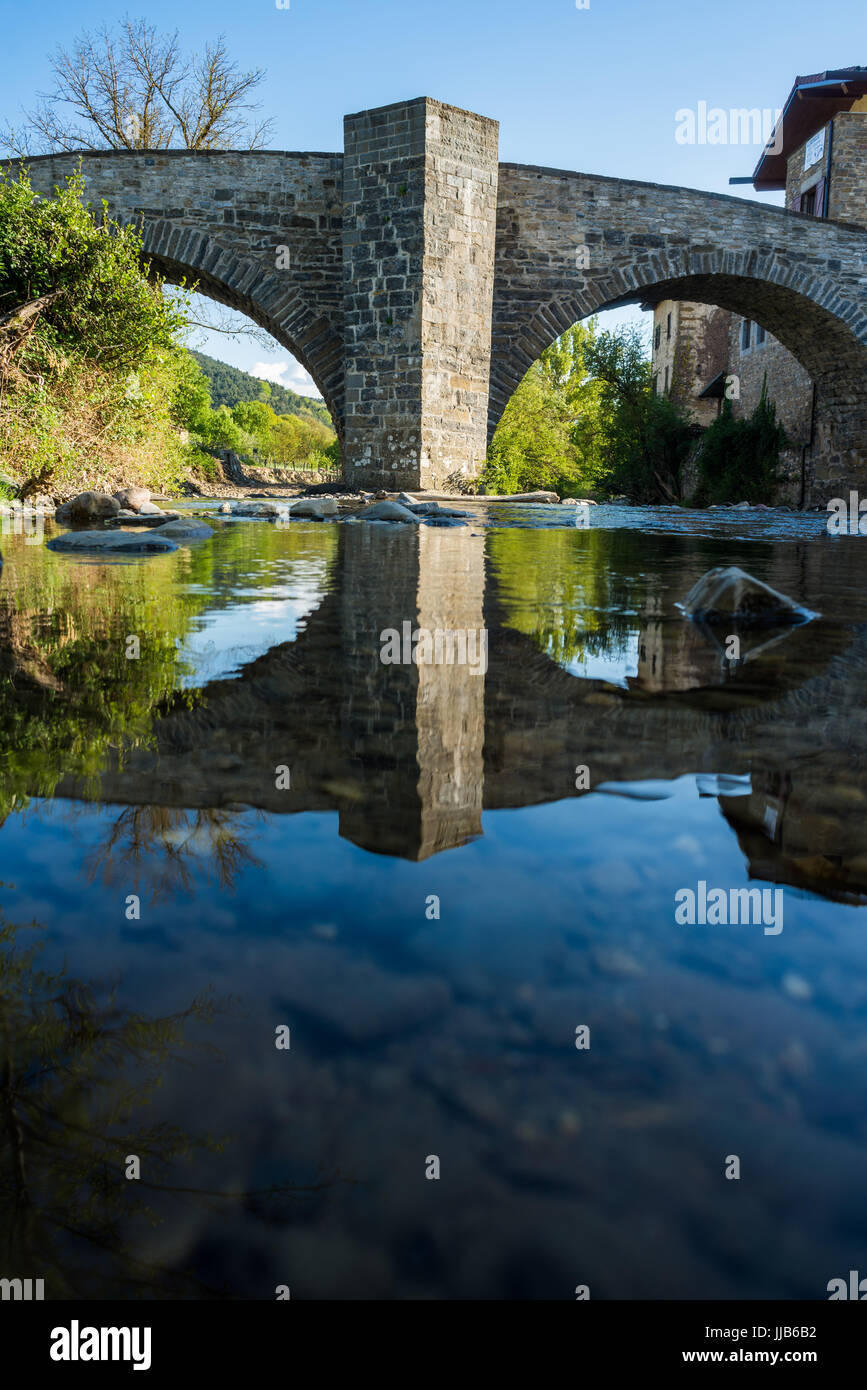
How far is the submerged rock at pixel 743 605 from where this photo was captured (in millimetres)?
3361

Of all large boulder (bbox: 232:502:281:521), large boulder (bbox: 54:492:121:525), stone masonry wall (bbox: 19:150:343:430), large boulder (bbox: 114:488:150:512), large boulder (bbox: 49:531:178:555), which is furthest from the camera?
stone masonry wall (bbox: 19:150:343:430)

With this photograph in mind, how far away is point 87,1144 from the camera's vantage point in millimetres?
695

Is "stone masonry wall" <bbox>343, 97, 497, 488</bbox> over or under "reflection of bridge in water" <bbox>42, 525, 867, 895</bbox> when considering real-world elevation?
over

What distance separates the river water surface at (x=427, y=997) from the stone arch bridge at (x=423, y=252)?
13943mm

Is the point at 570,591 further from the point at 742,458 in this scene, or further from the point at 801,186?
the point at 801,186

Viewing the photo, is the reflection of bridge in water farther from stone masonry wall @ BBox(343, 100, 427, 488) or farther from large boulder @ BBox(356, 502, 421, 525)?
stone masonry wall @ BBox(343, 100, 427, 488)

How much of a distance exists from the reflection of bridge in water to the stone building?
2160cm

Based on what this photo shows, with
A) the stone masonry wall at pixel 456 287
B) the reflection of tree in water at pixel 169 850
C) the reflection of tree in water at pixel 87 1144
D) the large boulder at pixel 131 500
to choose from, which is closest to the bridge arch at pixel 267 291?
the stone masonry wall at pixel 456 287

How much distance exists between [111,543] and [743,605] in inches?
152

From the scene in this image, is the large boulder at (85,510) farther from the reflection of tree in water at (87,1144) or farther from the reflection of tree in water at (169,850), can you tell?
the reflection of tree in water at (87,1144)

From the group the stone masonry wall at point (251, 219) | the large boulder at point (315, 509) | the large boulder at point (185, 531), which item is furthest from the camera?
the stone masonry wall at point (251, 219)

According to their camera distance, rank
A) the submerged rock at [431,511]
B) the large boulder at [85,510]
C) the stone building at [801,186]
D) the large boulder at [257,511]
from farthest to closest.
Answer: the stone building at [801,186]
the large boulder at [257,511]
the submerged rock at [431,511]
the large boulder at [85,510]

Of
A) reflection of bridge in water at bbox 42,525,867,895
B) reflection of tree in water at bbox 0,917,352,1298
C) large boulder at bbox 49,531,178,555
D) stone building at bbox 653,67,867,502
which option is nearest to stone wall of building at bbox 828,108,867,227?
stone building at bbox 653,67,867,502

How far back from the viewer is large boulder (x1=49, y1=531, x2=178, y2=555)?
5.71 meters
